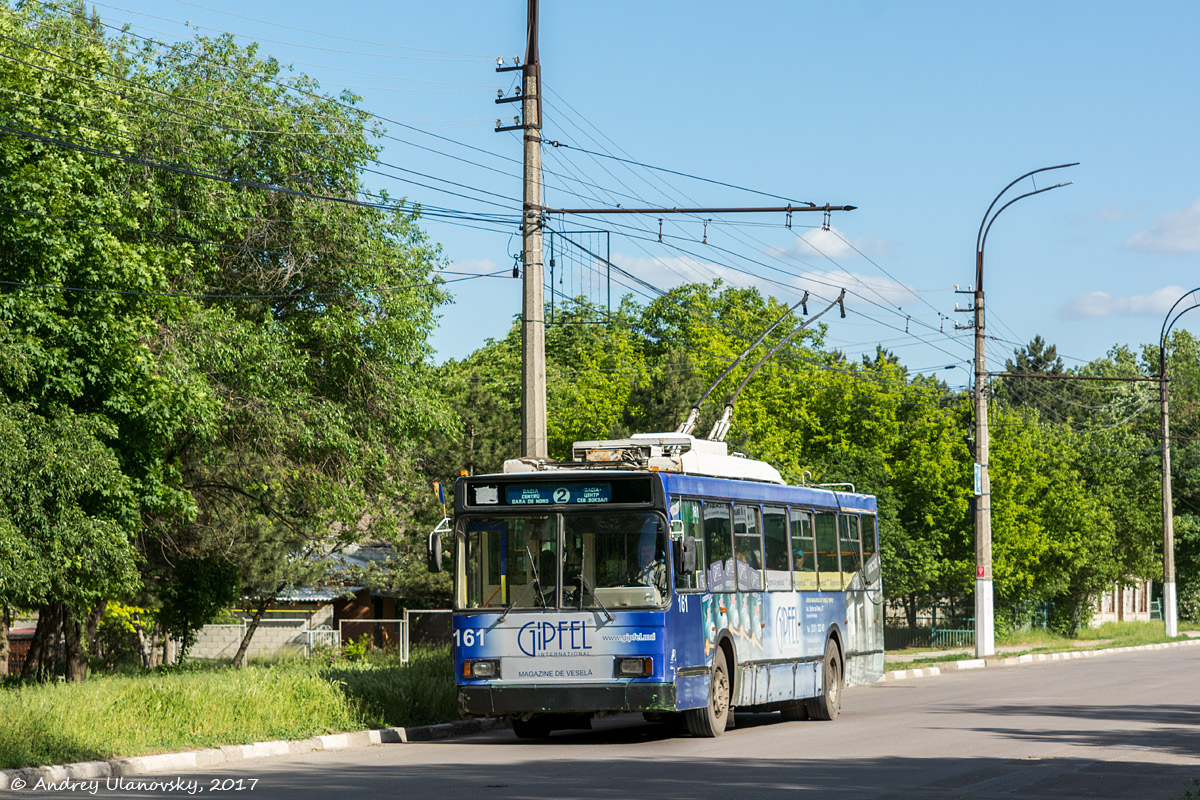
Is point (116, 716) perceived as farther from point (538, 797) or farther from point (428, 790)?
point (538, 797)

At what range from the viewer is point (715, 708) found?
1741cm

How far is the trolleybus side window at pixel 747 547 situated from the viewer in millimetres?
18475

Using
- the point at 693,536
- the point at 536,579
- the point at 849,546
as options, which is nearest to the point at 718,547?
the point at 693,536

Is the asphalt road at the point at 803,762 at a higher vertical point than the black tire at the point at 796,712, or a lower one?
higher

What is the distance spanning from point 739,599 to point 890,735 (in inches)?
94.5

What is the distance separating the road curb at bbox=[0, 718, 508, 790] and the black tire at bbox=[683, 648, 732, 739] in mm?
3007

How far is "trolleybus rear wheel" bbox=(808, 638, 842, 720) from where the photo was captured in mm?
20703

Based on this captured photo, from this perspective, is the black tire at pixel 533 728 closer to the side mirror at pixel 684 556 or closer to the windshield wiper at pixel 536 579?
the windshield wiper at pixel 536 579

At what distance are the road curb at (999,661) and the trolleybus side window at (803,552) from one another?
7338mm

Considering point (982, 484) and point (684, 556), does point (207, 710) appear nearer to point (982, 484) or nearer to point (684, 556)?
point (684, 556)

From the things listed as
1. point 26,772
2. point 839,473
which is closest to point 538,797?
point 26,772

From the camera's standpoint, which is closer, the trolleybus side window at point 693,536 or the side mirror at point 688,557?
the side mirror at point 688,557

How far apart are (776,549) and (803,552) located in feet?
3.54

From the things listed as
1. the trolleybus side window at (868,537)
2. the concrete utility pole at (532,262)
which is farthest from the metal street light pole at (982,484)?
the concrete utility pole at (532,262)
